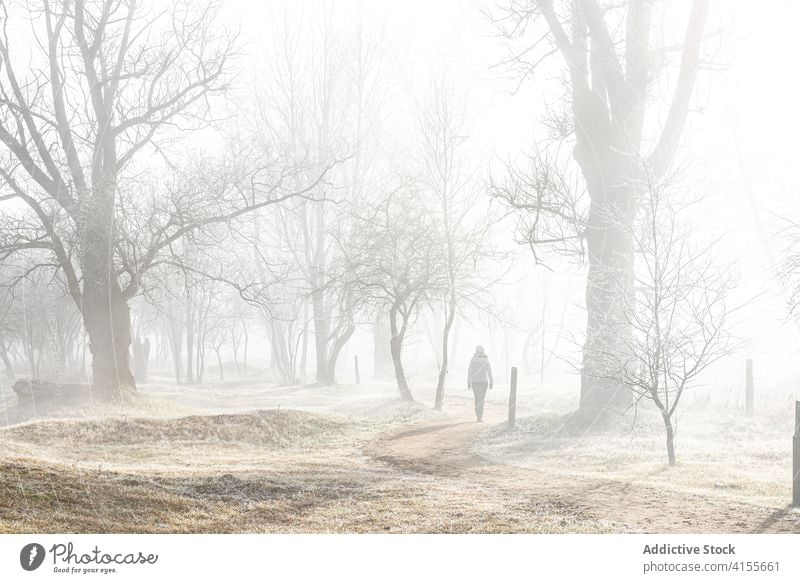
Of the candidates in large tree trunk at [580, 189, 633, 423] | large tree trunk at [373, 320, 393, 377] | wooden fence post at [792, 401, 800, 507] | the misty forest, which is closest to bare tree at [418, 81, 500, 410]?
the misty forest

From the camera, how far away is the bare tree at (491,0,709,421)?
1364cm

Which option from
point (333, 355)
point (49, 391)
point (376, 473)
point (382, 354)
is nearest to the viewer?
point (376, 473)

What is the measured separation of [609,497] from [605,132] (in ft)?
27.2

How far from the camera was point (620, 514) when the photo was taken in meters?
7.25

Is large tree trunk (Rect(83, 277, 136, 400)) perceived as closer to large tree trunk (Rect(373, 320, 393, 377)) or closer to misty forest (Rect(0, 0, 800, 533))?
misty forest (Rect(0, 0, 800, 533))

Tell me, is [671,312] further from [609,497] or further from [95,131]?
[95,131]

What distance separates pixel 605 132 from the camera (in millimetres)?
14281

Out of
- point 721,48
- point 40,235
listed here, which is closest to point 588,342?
point 721,48

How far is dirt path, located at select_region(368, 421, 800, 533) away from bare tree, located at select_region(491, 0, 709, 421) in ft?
11.7

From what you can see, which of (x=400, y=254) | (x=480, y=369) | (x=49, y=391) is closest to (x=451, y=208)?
(x=400, y=254)

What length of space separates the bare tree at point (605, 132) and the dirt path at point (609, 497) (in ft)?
11.7

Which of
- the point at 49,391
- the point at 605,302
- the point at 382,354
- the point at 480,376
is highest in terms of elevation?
the point at 605,302
